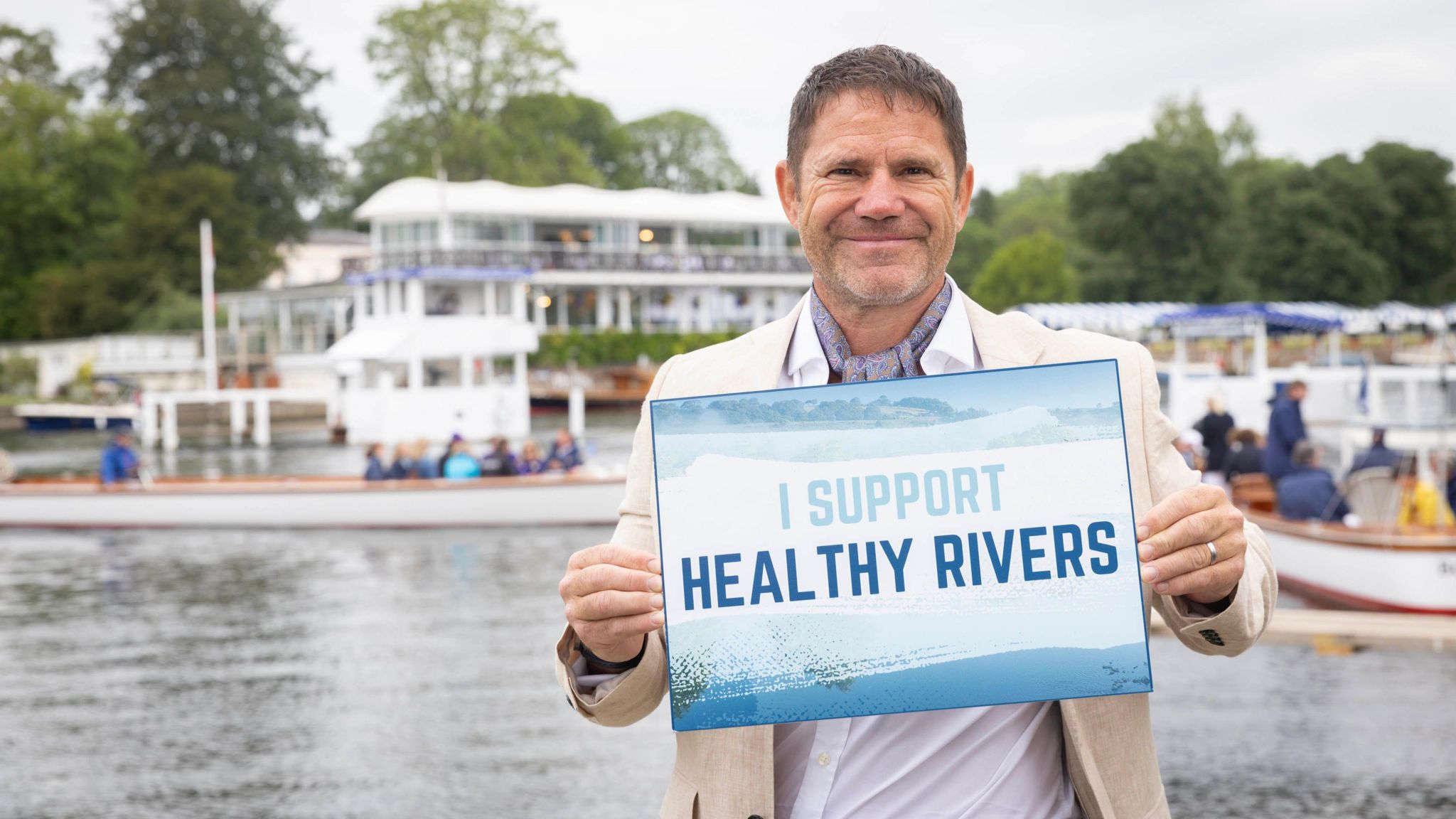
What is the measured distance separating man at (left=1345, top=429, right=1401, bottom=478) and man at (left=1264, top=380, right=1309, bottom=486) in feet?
2.37

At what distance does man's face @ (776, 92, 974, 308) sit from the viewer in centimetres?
207

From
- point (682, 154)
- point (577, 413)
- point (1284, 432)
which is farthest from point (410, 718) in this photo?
point (682, 154)

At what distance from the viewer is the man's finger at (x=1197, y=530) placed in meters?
1.87

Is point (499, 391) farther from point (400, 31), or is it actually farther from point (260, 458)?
point (400, 31)

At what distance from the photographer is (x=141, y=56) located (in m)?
62.3

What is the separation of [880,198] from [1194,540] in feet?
2.20

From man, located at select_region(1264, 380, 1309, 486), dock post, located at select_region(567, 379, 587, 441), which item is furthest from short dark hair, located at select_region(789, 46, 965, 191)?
dock post, located at select_region(567, 379, 587, 441)

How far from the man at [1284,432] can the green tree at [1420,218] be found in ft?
163

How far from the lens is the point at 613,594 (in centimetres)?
193

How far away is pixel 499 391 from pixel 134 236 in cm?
2340

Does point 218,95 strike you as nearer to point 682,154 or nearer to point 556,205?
point 556,205

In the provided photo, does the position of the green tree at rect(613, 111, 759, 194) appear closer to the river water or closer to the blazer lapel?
the river water

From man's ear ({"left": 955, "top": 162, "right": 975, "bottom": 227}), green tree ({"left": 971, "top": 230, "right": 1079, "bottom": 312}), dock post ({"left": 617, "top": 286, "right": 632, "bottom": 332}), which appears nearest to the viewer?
man's ear ({"left": 955, "top": 162, "right": 975, "bottom": 227})

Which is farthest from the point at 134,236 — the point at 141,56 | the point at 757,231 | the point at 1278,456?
the point at 1278,456
